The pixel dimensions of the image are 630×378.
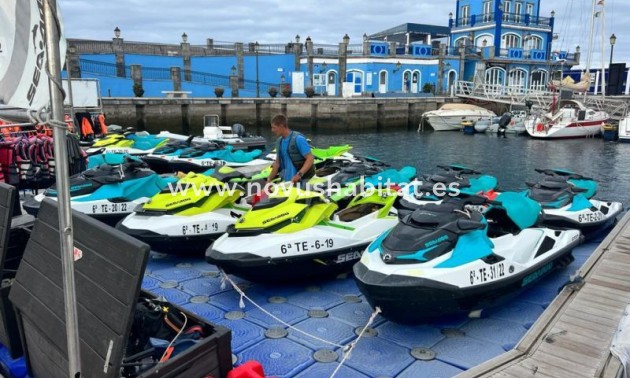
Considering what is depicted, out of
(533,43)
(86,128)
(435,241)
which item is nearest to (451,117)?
(533,43)

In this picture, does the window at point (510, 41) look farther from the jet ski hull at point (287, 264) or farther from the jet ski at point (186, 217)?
the jet ski hull at point (287, 264)

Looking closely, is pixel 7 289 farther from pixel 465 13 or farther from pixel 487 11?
pixel 465 13

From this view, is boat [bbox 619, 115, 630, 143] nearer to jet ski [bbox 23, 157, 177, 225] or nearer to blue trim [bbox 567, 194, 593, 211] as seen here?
blue trim [bbox 567, 194, 593, 211]

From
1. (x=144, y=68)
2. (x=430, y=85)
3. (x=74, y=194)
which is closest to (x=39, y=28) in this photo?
(x=74, y=194)

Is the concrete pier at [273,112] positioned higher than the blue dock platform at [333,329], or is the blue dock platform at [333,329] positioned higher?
the concrete pier at [273,112]

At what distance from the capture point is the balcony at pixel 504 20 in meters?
46.2

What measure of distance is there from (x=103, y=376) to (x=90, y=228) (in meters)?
0.74

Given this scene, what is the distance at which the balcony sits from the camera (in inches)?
1818

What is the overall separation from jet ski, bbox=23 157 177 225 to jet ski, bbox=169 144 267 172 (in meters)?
4.16

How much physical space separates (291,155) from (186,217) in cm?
158

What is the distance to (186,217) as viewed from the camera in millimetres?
5953

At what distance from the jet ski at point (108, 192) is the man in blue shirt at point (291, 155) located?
85.4 inches

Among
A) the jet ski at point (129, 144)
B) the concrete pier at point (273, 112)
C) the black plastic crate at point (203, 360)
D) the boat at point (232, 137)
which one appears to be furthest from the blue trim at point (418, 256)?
the concrete pier at point (273, 112)

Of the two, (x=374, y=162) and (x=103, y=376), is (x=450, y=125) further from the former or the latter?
(x=103, y=376)
